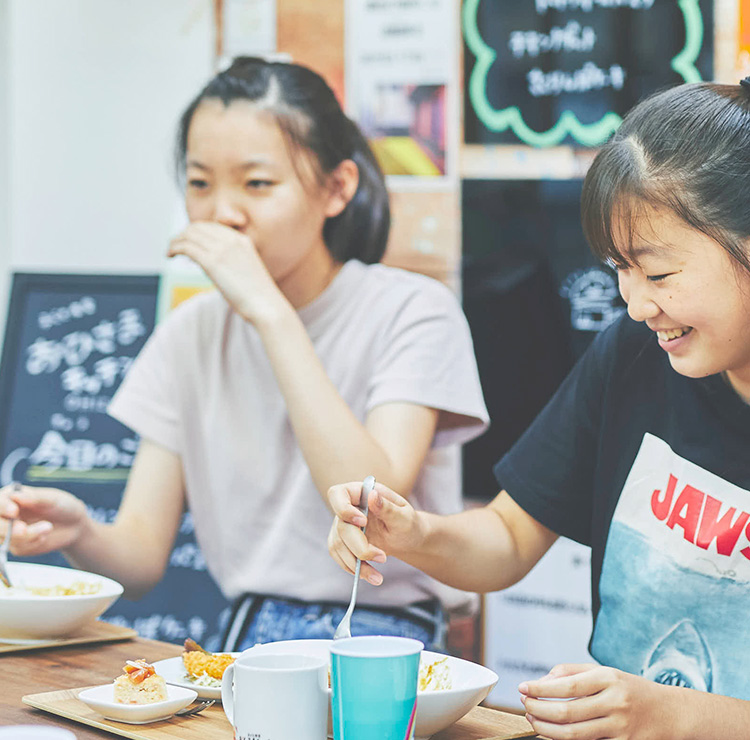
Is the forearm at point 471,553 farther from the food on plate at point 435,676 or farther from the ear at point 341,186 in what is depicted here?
the ear at point 341,186

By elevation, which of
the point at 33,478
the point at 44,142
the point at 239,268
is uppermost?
the point at 44,142

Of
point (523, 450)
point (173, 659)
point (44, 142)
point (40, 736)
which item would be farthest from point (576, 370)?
point (44, 142)

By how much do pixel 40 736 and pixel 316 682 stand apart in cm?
22

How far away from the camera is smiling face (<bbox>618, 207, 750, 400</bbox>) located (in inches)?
41.2

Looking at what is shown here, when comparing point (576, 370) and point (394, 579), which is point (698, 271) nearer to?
point (576, 370)

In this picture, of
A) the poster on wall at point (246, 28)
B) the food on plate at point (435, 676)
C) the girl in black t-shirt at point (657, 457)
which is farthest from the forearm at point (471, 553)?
the poster on wall at point (246, 28)

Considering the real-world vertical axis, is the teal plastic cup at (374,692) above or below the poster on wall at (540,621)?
above

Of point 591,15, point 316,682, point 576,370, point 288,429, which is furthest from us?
point 591,15

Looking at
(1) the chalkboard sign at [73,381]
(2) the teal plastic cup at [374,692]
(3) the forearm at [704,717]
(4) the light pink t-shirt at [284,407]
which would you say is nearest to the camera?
(2) the teal plastic cup at [374,692]

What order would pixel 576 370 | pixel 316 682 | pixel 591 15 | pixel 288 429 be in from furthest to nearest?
pixel 591 15 < pixel 288 429 < pixel 576 370 < pixel 316 682

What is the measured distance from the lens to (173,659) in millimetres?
1143

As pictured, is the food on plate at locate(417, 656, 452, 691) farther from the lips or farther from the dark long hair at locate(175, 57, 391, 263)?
the dark long hair at locate(175, 57, 391, 263)

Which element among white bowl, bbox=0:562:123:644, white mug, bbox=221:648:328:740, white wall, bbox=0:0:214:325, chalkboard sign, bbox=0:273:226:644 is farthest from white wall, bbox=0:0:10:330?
white mug, bbox=221:648:328:740

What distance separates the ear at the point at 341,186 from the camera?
5.84 feet
